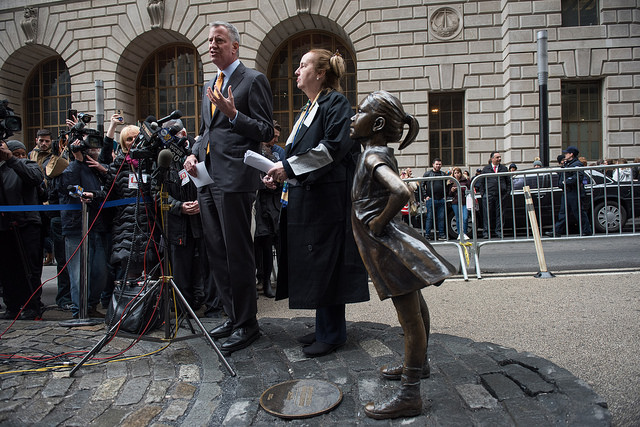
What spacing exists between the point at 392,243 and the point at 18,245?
4.47 metres

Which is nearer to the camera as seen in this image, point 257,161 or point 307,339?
point 257,161

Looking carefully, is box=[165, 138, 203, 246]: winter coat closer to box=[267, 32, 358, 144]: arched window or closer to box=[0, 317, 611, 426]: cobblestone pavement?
box=[0, 317, 611, 426]: cobblestone pavement

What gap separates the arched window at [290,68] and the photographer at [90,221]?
13.1 metres

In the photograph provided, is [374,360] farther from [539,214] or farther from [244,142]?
[539,214]

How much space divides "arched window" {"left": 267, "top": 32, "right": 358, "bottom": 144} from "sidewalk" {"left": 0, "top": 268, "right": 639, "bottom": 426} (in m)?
Result: 14.8

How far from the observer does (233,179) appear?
11.4 feet

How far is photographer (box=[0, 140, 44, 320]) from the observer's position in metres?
4.95

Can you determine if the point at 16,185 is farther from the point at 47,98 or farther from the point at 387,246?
the point at 47,98

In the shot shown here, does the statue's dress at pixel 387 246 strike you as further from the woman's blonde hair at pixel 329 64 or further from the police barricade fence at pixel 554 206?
the police barricade fence at pixel 554 206

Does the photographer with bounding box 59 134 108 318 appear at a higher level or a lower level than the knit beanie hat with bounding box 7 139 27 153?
lower

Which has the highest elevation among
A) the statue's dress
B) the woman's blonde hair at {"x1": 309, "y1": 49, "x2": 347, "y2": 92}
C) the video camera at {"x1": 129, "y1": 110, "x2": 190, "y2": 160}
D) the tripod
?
the woman's blonde hair at {"x1": 309, "y1": 49, "x2": 347, "y2": 92}

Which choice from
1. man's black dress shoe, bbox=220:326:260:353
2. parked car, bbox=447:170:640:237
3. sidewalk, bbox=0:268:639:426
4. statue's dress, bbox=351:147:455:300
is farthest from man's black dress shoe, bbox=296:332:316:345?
parked car, bbox=447:170:640:237

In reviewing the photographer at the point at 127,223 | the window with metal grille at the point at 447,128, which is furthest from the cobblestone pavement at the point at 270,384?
the window with metal grille at the point at 447,128

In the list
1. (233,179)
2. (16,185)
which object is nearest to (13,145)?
(16,185)
